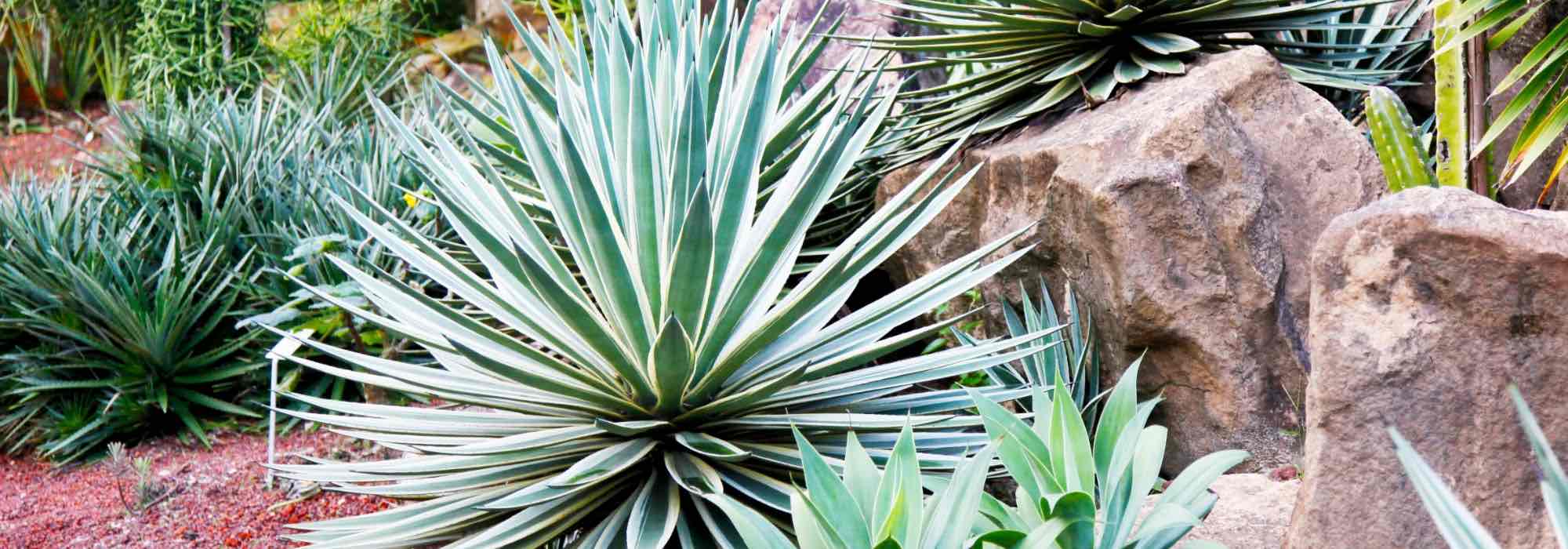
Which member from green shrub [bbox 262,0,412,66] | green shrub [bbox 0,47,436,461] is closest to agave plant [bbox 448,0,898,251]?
green shrub [bbox 0,47,436,461]

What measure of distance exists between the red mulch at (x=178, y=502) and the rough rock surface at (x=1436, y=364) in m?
2.91

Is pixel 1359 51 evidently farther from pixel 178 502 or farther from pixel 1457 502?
pixel 178 502

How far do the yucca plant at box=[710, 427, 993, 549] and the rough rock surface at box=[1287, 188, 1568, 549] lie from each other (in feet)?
2.23

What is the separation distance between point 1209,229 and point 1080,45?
953 millimetres

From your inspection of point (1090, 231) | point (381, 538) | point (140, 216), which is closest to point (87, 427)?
point (140, 216)

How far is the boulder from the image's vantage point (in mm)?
2963

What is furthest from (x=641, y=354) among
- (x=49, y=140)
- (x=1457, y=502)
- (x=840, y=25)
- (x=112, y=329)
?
(x=49, y=140)

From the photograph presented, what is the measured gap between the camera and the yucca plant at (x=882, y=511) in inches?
69.7

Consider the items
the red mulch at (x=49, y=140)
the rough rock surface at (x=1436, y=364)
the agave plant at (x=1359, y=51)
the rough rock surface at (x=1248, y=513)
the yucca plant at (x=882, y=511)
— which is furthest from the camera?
the red mulch at (x=49, y=140)

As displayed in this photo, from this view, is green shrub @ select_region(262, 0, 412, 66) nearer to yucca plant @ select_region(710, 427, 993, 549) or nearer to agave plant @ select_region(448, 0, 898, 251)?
agave plant @ select_region(448, 0, 898, 251)

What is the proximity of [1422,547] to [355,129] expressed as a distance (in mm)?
5614

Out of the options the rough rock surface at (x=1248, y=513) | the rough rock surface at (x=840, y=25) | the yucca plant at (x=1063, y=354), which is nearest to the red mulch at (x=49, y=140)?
the rough rock surface at (x=840, y=25)

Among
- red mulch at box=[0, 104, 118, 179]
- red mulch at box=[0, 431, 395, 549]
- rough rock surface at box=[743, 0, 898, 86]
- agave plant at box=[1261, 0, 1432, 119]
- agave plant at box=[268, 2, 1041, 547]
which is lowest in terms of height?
red mulch at box=[0, 104, 118, 179]

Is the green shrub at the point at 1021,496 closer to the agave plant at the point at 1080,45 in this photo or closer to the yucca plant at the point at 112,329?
→ the agave plant at the point at 1080,45
